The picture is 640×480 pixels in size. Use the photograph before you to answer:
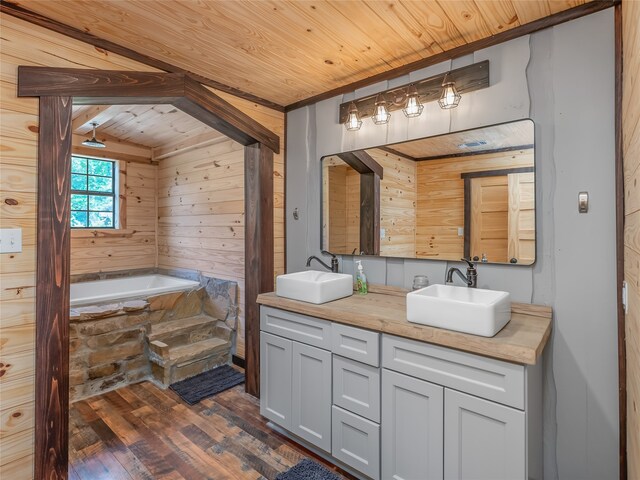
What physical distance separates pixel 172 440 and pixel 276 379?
763 millimetres

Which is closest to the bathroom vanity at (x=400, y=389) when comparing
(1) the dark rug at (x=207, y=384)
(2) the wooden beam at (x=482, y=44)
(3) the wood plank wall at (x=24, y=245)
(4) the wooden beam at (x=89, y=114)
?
(1) the dark rug at (x=207, y=384)

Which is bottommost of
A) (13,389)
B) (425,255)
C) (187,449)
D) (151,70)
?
(187,449)

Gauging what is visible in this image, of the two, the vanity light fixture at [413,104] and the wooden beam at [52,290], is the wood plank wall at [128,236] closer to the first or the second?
the wooden beam at [52,290]

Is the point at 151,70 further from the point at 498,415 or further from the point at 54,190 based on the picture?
the point at 498,415

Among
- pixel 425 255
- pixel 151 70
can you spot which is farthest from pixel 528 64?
pixel 151 70

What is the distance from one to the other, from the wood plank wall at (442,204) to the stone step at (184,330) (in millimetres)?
2285

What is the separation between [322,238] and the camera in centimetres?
269

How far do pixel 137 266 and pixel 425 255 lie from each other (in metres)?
3.76

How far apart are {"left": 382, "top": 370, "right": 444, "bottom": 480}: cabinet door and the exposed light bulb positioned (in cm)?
149

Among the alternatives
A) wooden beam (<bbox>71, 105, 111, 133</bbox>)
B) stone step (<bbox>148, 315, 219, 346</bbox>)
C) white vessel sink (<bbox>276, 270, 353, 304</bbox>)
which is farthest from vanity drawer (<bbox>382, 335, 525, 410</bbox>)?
wooden beam (<bbox>71, 105, 111, 133</bbox>)

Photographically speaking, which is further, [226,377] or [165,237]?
[165,237]

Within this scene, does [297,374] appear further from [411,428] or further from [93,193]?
[93,193]

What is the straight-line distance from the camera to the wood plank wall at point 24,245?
1625 mm

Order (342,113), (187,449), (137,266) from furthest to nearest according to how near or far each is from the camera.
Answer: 1. (137,266)
2. (342,113)
3. (187,449)
